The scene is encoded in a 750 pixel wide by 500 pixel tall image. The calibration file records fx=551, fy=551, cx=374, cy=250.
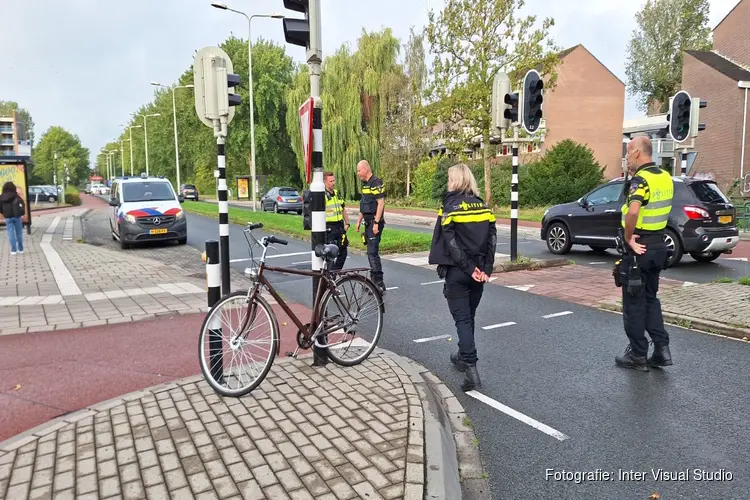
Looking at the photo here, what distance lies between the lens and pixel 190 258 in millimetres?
13055

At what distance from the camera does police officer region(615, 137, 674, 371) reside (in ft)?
15.7

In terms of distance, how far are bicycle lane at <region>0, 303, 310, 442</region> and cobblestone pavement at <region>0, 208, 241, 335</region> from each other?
18.7 inches

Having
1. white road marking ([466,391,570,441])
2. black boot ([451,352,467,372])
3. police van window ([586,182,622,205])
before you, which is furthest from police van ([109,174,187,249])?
white road marking ([466,391,570,441])

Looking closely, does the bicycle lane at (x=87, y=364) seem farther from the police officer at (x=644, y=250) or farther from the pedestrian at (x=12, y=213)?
the pedestrian at (x=12, y=213)

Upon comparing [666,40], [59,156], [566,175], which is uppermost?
[666,40]

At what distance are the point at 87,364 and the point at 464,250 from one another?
3.65m

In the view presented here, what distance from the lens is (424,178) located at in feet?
119

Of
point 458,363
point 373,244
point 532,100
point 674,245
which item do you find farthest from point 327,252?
point 674,245

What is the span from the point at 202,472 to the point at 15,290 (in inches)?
284

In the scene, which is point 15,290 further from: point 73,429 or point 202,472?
point 202,472

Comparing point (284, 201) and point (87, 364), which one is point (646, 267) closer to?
point (87, 364)

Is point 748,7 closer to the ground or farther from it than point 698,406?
farther from it

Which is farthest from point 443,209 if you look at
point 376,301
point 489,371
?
point 489,371

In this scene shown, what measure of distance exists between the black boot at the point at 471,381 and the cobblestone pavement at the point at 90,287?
4.12 m
